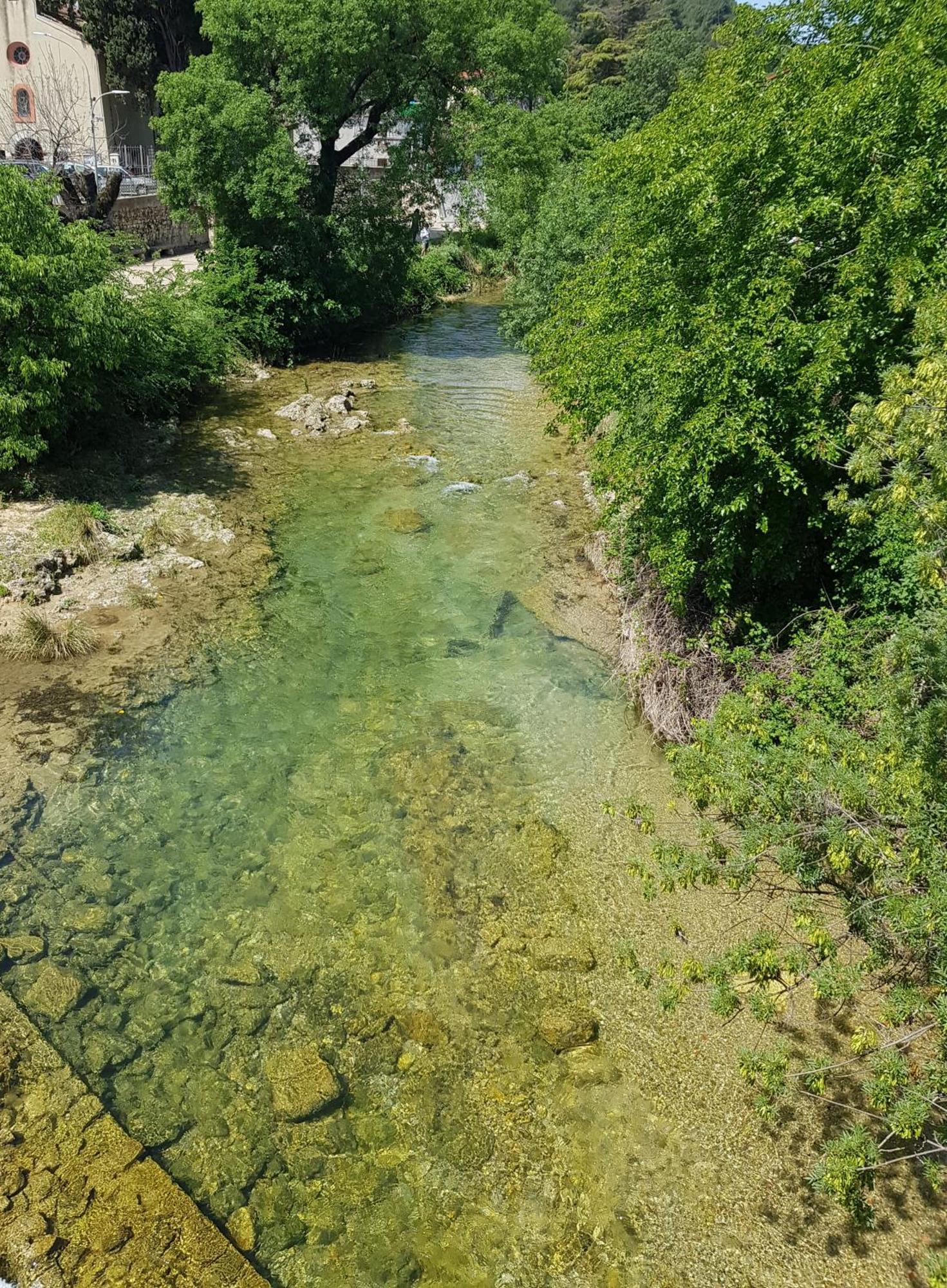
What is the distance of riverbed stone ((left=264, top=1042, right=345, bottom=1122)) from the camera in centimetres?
685

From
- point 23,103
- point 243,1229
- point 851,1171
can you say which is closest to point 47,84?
point 23,103

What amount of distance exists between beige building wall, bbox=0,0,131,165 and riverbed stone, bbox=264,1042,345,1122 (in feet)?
124

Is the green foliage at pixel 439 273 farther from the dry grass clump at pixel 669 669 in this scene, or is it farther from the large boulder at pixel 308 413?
the dry grass clump at pixel 669 669

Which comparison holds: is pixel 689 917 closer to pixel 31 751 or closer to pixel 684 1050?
pixel 684 1050

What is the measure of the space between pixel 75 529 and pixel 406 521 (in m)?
6.00

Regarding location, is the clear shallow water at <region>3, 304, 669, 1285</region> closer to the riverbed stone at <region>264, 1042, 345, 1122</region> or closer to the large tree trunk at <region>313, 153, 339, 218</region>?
the riverbed stone at <region>264, 1042, 345, 1122</region>

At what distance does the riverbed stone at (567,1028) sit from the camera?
738 cm

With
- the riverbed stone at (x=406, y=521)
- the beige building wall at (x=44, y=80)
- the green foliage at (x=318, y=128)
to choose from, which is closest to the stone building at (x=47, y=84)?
the beige building wall at (x=44, y=80)

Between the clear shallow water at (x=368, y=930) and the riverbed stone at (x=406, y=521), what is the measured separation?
→ 7.05 ft

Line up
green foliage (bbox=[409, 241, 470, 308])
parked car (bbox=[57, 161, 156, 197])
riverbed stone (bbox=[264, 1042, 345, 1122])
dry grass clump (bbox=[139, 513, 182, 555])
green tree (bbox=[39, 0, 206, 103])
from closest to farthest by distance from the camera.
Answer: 1. riverbed stone (bbox=[264, 1042, 345, 1122])
2. dry grass clump (bbox=[139, 513, 182, 555])
3. parked car (bbox=[57, 161, 156, 197])
4. green foliage (bbox=[409, 241, 470, 308])
5. green tree (bbox=[39, 0, 206, 103])

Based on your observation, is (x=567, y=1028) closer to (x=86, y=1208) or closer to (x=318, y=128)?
(x=86, y=1208)

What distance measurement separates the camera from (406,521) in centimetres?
1683

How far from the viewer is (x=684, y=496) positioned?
9258 millimetres

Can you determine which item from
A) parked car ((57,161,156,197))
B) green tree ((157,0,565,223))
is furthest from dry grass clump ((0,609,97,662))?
parked car ((57,161,156,197))
